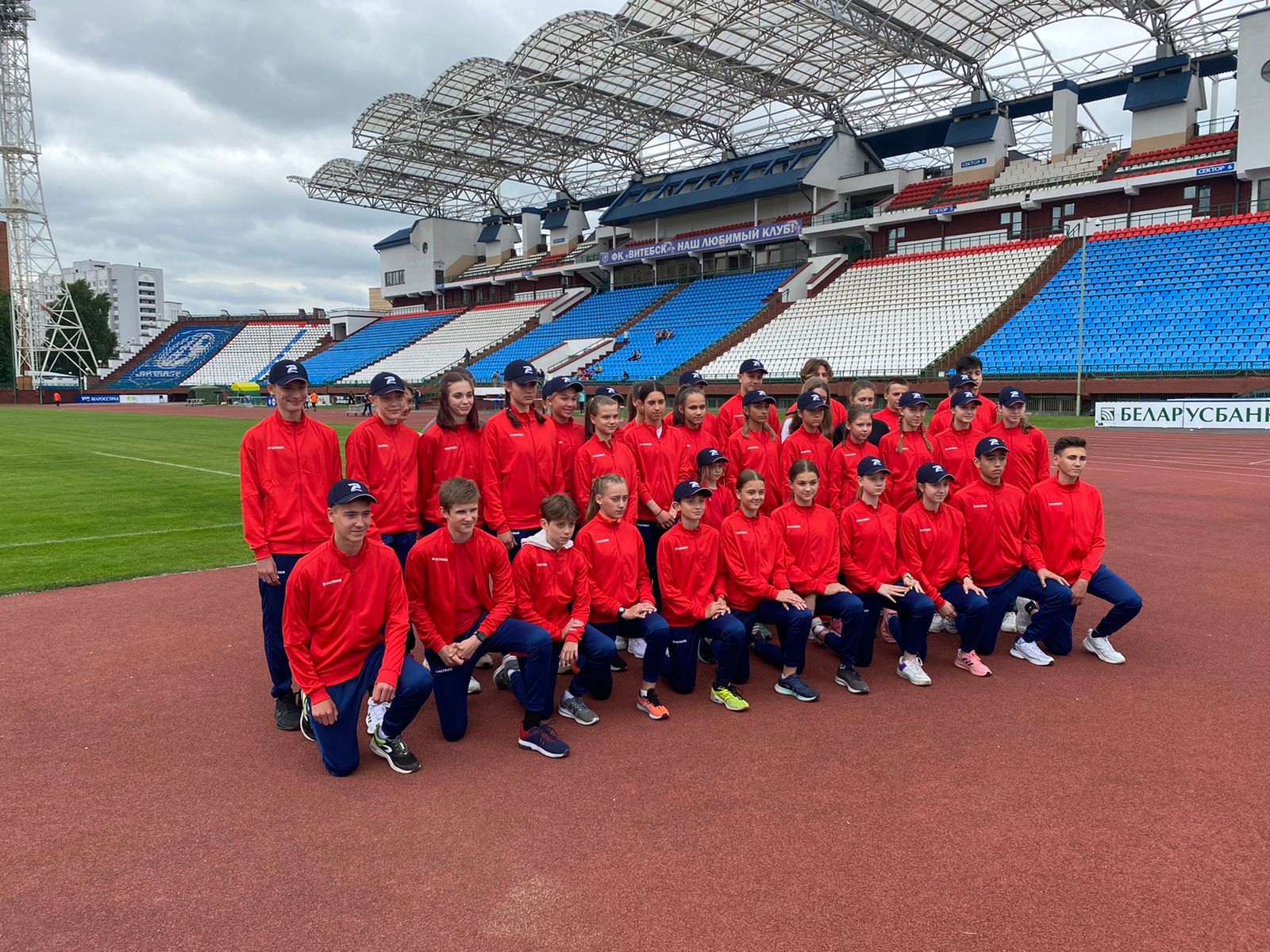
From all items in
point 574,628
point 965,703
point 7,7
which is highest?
point 7,7

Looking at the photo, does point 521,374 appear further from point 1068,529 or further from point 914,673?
point 1068,529

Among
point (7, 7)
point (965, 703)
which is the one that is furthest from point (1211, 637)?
point (7, 7)

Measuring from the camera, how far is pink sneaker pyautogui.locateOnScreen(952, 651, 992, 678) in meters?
5.79

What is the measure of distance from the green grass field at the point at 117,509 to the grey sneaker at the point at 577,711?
19.8 feet

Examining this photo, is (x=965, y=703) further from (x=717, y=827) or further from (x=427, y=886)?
(x=427, y=886)

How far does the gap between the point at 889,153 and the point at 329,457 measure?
4944cm

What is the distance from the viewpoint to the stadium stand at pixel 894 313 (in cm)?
3403

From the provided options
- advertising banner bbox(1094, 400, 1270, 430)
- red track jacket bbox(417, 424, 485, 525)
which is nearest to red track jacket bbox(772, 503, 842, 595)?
red track jacket bbox(417, 424, 485, 525)

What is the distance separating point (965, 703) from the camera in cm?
525

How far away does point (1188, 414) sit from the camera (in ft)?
77.5

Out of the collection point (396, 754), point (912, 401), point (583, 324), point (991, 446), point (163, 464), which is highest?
point (583, 324)

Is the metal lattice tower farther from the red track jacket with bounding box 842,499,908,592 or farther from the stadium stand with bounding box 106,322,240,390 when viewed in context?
the red track jacket with bounding box 842,499,908,592

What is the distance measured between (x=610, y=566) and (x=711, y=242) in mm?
46486

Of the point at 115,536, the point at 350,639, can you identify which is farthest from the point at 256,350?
the point at 350,639
